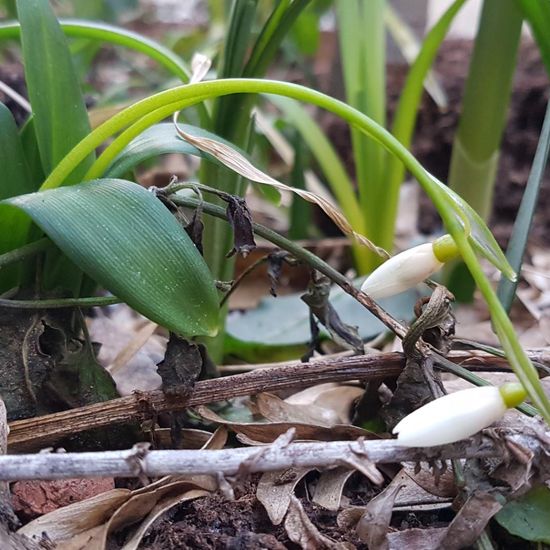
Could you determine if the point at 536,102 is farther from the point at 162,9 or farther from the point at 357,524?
the point at 162,9

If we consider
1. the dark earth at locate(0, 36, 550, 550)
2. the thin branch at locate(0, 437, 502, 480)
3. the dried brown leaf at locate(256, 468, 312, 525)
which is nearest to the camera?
the thin branch at locate(0, 437, 502, 480)

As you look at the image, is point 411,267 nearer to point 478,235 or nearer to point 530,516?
point 478,235

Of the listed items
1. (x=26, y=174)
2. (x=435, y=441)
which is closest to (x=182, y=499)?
(x=435, y=441)

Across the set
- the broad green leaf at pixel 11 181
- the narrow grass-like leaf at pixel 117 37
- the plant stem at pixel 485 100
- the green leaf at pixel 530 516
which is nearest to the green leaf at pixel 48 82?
the broad green leaf at pixel 11 181

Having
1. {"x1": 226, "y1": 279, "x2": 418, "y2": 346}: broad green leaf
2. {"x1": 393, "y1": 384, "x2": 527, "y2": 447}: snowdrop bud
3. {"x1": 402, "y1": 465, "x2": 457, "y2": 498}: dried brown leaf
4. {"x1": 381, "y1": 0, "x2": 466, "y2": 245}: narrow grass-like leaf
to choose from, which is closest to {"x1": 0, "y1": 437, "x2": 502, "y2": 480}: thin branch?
{"x1": 393, "y1": 384, "x2": 527, "y2": 447}: snowdrop bud

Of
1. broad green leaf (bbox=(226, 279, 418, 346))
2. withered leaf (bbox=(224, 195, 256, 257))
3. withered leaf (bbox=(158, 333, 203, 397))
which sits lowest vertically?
A: broad green leaf (bbox=(226, 279, 418, 346))

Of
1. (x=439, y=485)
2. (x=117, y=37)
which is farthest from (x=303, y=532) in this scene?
(x=117, y=37)

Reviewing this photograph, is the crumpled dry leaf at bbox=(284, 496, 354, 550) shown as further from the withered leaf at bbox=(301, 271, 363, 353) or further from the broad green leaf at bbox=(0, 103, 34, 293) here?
the broad green leaf at bbox=(0, 103, 34, 293)
